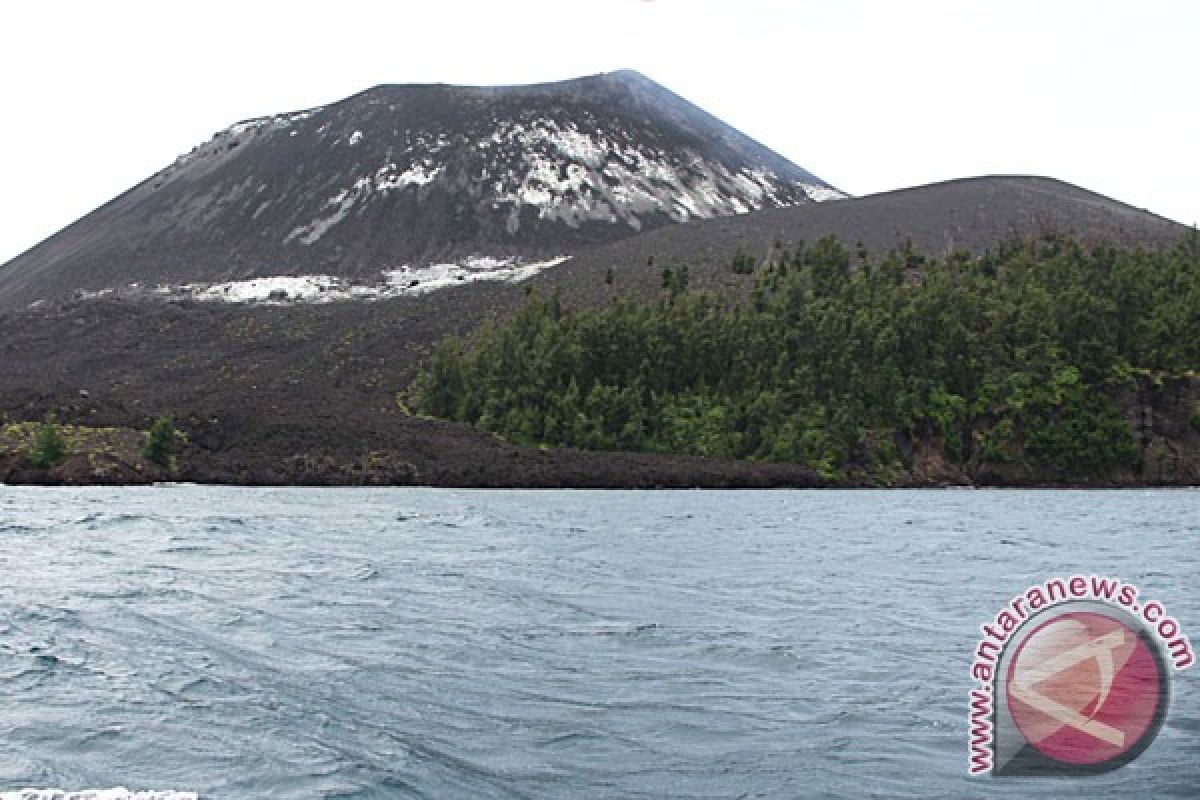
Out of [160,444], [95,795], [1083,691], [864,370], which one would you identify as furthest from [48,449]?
[1083,691]

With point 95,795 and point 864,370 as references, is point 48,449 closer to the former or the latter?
point 864,370

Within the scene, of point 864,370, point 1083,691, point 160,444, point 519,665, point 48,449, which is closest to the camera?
point 1083,691

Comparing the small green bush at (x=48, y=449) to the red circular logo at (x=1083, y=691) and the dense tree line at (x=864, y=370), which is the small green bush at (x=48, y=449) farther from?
the red circular logo at (x=1083, y=691)

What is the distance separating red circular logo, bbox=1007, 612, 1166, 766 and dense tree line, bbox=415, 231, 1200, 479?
103342mm

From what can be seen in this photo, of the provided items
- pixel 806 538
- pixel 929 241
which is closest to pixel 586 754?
pixel 806 538

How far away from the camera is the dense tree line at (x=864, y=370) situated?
4879 inches

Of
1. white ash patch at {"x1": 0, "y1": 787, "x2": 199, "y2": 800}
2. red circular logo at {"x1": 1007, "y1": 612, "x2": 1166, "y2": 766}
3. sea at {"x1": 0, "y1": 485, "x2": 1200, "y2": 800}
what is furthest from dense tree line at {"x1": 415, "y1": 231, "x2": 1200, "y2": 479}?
white ash patch at {"x1": 0, "y1": 787, "x2": 199, "y2": 800}

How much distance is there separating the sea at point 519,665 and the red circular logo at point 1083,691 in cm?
36

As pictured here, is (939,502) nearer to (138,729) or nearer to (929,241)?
(138,729)

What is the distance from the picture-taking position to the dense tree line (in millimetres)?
123938

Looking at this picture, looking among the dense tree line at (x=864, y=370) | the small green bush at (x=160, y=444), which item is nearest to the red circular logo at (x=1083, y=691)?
the small green bush at (x=160, y=444)

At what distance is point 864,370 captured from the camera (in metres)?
129

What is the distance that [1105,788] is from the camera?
1298cm

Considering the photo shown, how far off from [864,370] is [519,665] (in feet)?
369
